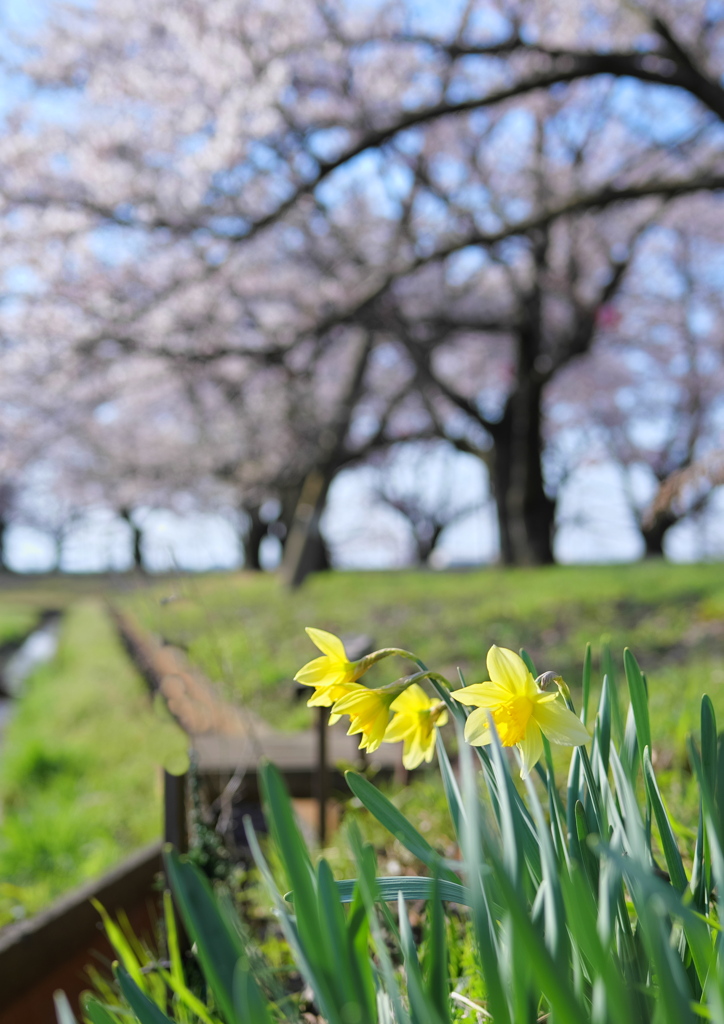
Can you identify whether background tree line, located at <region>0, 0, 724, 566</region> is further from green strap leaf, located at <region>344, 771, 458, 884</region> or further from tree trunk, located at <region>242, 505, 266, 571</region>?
tree trunk, located at <region>242, 505, 266, 571</region>

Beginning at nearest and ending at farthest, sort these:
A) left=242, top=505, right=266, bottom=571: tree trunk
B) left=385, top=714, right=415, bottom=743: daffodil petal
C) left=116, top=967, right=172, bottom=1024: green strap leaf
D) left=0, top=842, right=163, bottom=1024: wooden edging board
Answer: left=116, top=967, right=172, bottom=1024: green strap leaf
left=385, top=714, right=415, bottom=743: daffodil petal
left=0, top=842, right=163, bottom=1024: wooden edging board
left=242, top=505, right=266, bottom=571: tree trunk

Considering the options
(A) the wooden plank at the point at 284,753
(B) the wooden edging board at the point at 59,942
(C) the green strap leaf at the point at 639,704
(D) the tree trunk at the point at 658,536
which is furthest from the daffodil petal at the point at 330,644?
(D) the tree trunk at the point at 658,536

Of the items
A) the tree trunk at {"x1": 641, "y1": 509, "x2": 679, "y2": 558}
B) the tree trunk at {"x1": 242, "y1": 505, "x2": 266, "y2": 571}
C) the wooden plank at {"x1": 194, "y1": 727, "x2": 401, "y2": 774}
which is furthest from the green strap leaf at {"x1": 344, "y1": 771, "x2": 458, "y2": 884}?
the tree trunk at {"x1": 242, "y1": 505, "x2": 266, "y2": 571}

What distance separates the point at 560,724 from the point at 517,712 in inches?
1.9

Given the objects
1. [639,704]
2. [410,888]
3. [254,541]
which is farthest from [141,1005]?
[254,541]

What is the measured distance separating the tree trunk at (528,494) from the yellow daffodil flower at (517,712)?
885 cm

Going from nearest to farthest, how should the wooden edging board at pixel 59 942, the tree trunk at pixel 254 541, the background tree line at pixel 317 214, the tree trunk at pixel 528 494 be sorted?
the wooden edging board at pixel 59 942
the background tree line at pixel 317 214
the tree trunk at pixel 528 494
the tree trunk at pixel 254 541

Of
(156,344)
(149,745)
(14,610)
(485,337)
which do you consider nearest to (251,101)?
(156,344)

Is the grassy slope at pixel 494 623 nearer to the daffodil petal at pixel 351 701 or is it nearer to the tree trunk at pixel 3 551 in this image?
the daffodil petal at pixel 351 701

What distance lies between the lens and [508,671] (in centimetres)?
85

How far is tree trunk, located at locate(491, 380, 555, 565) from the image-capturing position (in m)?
9.56

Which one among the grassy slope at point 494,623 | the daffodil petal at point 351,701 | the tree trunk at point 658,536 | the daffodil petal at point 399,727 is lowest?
the grassy slope at point 494,623

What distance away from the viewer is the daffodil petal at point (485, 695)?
0.86m

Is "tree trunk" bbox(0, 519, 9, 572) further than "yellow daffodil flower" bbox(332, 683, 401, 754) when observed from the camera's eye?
Yes
